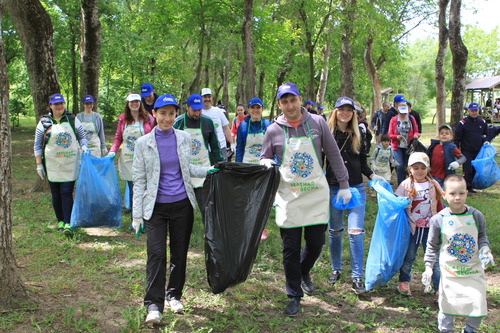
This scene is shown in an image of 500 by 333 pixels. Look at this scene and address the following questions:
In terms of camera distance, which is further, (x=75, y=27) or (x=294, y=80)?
(x=294, y=80)

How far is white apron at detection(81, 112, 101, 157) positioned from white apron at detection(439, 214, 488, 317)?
5500 millimetres

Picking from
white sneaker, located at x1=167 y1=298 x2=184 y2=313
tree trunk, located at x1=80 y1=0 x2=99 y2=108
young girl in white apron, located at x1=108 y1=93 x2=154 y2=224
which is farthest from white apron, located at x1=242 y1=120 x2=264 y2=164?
tree trunk, located at x1=80 y1=0 x2=99 y2=108

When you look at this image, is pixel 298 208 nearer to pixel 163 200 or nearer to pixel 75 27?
pixel 163 200

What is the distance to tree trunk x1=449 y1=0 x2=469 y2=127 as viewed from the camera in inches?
439

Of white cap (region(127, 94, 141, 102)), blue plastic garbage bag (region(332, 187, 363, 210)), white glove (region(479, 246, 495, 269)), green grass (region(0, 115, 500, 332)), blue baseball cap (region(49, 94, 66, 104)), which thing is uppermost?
white cap (region(127, 94, 141, 102))

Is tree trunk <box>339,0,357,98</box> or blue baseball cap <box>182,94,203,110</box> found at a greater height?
tree trunk <box>339,0,357,98</box>

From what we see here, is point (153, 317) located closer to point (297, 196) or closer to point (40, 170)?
point (297, 196)

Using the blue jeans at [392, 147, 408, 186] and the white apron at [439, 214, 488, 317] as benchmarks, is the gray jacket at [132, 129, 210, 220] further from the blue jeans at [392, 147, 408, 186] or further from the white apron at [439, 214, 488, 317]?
the blue jeans at [392, 147, 408, 186]

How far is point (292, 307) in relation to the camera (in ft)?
12.1

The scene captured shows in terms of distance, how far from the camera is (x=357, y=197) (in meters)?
4.00

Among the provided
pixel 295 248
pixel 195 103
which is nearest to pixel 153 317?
pixel 295 248

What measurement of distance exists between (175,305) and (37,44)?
6.12m

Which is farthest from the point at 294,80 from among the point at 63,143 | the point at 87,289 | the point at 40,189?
the point at 87,289

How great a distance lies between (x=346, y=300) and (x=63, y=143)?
13.1 feet
